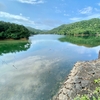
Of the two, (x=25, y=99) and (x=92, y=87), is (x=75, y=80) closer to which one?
(x=92, y=87)

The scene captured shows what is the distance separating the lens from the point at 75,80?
12344 mm

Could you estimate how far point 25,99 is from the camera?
36.0 feet

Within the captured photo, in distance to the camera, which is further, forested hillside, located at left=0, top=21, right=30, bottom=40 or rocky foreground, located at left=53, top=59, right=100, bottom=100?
forested hillside, located at left=0, top=21, right=30, bottom=40

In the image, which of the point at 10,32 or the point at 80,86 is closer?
the point at 80,86

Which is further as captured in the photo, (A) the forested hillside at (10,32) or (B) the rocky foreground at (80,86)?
(A) the forested hillside at (10,32)

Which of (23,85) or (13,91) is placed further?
(23,85)

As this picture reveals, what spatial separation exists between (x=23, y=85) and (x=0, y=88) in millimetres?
1963

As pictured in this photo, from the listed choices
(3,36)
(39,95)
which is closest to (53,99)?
(39,95)

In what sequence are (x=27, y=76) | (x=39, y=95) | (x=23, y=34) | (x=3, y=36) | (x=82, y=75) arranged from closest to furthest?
(x=39, y=95) < (x=82, y=75) < (x=27, y=76) < (x=3, y=36) < (x=23, y=34)

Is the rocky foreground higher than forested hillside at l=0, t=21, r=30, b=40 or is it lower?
lower

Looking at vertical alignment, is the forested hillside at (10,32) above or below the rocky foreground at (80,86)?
above

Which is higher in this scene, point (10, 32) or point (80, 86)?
point (10, 32)

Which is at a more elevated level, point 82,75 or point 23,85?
point 82,75

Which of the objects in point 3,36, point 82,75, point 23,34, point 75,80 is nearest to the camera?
point 75,80
